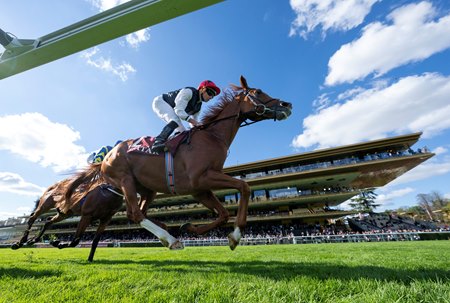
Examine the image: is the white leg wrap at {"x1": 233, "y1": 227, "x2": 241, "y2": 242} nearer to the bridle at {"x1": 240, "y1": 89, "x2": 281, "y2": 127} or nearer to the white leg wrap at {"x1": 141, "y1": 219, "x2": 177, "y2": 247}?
the white leg wrap at {"x1": 141, "y1": 219, "x2": 177, "y2": 247}

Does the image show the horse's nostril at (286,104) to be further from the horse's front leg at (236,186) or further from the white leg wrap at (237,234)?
the white leg wrap at (237,234)

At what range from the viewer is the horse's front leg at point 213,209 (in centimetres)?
357

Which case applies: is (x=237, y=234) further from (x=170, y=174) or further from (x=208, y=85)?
(x=208, y=85)

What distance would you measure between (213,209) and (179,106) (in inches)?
72.1

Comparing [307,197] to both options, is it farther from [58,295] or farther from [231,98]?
[58,295]

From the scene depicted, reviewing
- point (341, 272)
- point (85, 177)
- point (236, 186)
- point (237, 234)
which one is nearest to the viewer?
point (341, 272)

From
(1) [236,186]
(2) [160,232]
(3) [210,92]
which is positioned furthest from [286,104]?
(2) [160,232]

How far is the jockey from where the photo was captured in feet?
12.9

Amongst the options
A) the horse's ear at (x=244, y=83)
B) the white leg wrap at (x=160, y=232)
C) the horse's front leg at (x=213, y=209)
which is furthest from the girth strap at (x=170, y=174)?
the horse's ear at (x=244, y=83)

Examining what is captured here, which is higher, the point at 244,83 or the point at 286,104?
the point at 244,83

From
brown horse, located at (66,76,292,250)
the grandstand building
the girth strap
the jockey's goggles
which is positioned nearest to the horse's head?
brown horse, located at (66,76,292,250)

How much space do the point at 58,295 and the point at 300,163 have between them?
35087mm

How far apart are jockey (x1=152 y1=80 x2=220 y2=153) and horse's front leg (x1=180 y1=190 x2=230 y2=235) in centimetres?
107

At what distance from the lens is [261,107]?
409cm
